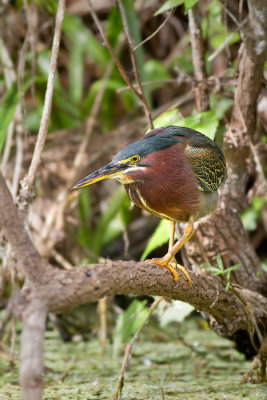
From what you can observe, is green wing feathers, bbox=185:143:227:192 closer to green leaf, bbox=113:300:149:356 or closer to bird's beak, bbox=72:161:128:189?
bird's beak, bbox=72:161:128:189

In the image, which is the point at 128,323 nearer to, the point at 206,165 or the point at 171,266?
the point at 171,266

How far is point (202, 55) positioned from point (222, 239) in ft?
3.26

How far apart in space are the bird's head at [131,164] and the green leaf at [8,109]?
1.15 m

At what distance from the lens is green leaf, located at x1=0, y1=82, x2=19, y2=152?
9.85ft

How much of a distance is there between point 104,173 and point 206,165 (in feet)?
2.07

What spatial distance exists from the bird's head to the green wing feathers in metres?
0.24

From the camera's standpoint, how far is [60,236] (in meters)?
3.96

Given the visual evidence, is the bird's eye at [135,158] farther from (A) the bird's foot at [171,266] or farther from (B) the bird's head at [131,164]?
(A) the bird's foot at [171,266]

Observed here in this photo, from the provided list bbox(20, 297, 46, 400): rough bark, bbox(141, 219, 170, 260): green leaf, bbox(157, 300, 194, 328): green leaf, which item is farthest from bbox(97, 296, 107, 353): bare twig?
bbox(20, 297, 46, 400): rough bark

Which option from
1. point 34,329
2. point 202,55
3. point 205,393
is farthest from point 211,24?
point 34,329

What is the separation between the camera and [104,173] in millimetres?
1957

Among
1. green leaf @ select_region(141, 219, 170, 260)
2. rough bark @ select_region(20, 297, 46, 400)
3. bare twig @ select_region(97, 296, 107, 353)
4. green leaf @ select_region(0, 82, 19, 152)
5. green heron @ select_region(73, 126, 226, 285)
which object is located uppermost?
green leaf @ select_region(0, 82, 19, 152)

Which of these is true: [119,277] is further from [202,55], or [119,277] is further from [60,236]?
[60,236]

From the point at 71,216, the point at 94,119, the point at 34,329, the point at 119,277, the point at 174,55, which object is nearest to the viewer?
the point at 34,329
